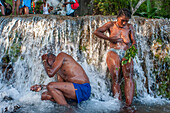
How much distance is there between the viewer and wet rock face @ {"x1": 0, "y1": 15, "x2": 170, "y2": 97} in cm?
462

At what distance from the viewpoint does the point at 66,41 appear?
191 inches

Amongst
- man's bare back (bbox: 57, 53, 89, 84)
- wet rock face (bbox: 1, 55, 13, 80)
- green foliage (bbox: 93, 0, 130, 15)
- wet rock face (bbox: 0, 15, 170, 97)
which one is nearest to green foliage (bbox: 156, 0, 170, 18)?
green foliage (bbox: 93, 0, 130, 15)

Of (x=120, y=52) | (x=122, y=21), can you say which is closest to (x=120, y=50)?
(x=120, y=52)

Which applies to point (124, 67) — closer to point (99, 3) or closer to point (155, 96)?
point (155, 96)

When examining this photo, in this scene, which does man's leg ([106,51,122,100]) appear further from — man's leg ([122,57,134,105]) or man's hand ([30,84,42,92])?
man's hand ([30,84,42,92])

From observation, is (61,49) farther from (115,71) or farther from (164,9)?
(164,9)

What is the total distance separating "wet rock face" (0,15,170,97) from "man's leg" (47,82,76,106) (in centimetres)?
150

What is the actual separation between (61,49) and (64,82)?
5.50 ft

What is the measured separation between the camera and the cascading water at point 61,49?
4.46 m

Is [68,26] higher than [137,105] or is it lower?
higher

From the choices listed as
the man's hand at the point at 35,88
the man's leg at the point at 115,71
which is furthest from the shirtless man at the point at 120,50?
the man's hand at the point at 35,88

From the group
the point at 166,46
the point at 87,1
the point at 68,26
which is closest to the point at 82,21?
the point at 68,26

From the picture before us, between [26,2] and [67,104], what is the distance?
437 centimetres

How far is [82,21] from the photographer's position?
500 cm
